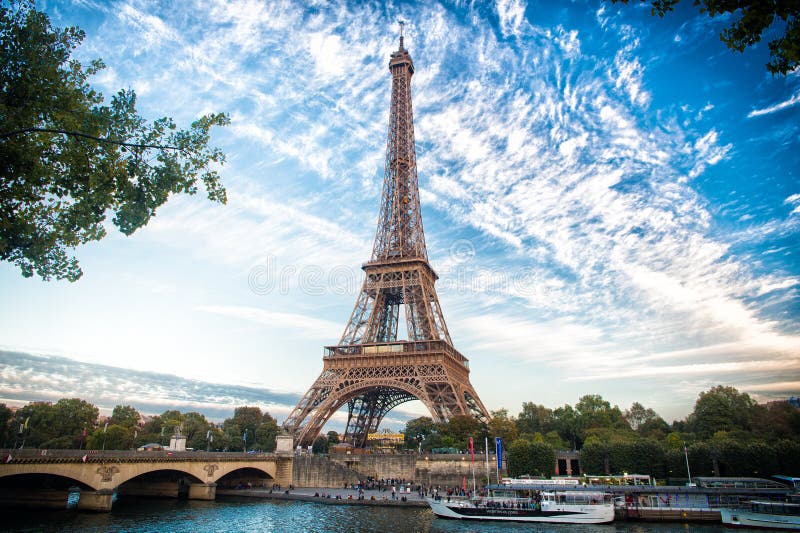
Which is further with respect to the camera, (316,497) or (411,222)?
(411,222)

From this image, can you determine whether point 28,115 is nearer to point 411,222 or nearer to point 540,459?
point 540,459

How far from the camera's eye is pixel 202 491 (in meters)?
46.1

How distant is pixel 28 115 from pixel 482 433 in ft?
163

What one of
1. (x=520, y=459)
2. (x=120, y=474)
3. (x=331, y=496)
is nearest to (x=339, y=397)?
(x=331, y=496)

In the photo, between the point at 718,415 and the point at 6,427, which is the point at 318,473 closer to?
the point at 6,427

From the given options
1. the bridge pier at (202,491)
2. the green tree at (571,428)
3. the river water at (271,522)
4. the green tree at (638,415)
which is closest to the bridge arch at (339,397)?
the bridge pier at (202,491)

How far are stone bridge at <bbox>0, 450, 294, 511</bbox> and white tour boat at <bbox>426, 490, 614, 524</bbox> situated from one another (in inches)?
814

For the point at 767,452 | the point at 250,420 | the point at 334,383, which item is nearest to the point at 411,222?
the point at 334,383

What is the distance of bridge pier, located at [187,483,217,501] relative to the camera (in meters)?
45.3

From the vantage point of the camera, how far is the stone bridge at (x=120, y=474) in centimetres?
3203

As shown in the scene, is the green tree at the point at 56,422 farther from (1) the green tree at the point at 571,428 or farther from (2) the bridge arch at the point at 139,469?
(1) the green tree at the point at 571,428

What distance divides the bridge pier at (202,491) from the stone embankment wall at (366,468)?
31.3 ft

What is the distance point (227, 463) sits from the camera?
4716 centimetres

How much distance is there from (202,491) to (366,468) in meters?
16.8
